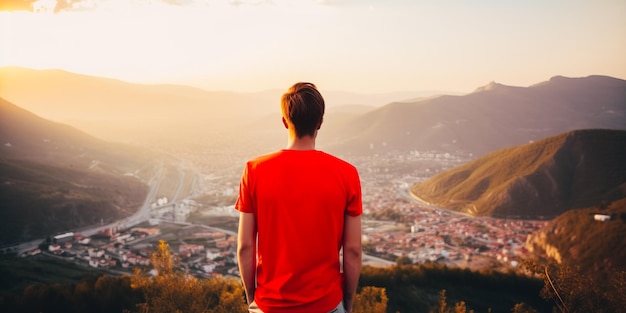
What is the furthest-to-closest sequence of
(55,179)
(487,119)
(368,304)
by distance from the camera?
(487,119) → (55,179) → (368,304)

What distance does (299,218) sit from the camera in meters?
2.04

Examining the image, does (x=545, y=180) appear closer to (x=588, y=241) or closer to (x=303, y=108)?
(x=588, y=241)

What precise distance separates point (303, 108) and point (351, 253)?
0.88m

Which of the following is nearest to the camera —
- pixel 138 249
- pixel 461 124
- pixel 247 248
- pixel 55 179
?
pixel 247 248

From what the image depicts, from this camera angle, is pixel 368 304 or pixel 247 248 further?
pixel 368 304

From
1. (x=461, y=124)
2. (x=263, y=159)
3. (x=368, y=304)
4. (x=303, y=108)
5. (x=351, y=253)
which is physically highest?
(x=303, y=108)

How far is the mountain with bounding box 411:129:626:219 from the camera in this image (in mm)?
56344

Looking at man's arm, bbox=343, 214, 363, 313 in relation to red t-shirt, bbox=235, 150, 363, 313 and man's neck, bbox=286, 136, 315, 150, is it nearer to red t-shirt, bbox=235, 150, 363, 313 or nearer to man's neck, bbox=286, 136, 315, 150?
red t-shirt, bbox=235, 150, 363, 313

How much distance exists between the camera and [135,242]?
44125 mm

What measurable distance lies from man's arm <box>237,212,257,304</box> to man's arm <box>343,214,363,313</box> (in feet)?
1.73

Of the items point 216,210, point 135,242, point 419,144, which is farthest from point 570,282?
point 419,144

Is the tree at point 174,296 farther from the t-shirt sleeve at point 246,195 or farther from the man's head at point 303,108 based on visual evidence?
the man's head at point 303,108

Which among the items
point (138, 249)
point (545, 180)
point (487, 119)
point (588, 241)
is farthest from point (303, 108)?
point (487, 119)

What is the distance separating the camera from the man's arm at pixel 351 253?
2176 millimetres
